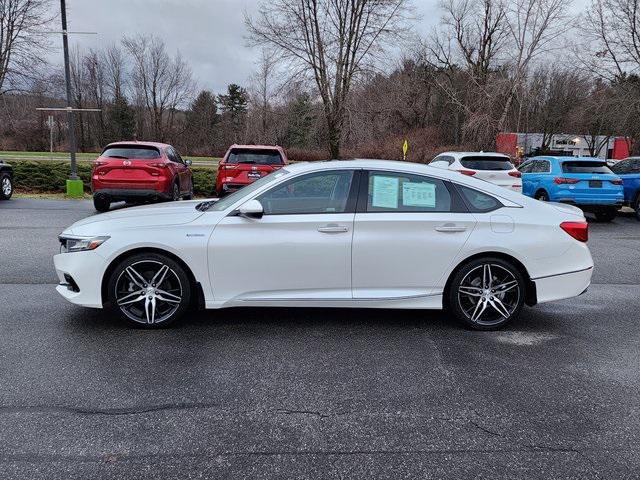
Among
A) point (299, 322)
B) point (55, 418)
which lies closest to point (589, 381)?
point (299, 322)

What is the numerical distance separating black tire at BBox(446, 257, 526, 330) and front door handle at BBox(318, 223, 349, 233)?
1.13 meters

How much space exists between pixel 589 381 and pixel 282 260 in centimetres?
257

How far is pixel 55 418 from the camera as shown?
3.17 m

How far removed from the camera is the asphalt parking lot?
9.20 feet

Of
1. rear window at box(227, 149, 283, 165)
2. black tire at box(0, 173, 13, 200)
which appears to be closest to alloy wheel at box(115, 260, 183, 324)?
rear window at box(227, 149, 283, 165)

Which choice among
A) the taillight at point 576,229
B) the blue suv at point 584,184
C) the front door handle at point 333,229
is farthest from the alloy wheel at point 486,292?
the blue suv at point 584,184

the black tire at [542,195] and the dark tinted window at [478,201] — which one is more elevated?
the dark tinted window at [478,201]

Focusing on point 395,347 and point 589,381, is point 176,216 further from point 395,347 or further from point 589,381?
point 589,381

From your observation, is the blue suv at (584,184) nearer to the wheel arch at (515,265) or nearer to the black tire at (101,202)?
the wheel arch at (515,265)

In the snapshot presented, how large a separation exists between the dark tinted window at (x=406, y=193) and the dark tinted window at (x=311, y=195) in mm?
259

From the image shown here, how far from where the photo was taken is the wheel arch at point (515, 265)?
15.9 ft

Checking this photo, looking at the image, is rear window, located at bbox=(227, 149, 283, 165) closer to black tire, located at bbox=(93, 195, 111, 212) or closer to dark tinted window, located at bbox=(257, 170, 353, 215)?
black tire, located at bbox=(93, 195, 111, 212)

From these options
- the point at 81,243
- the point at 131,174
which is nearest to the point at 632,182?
the point at 131,174

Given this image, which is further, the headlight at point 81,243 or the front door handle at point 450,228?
the front door handle at point 450,228
